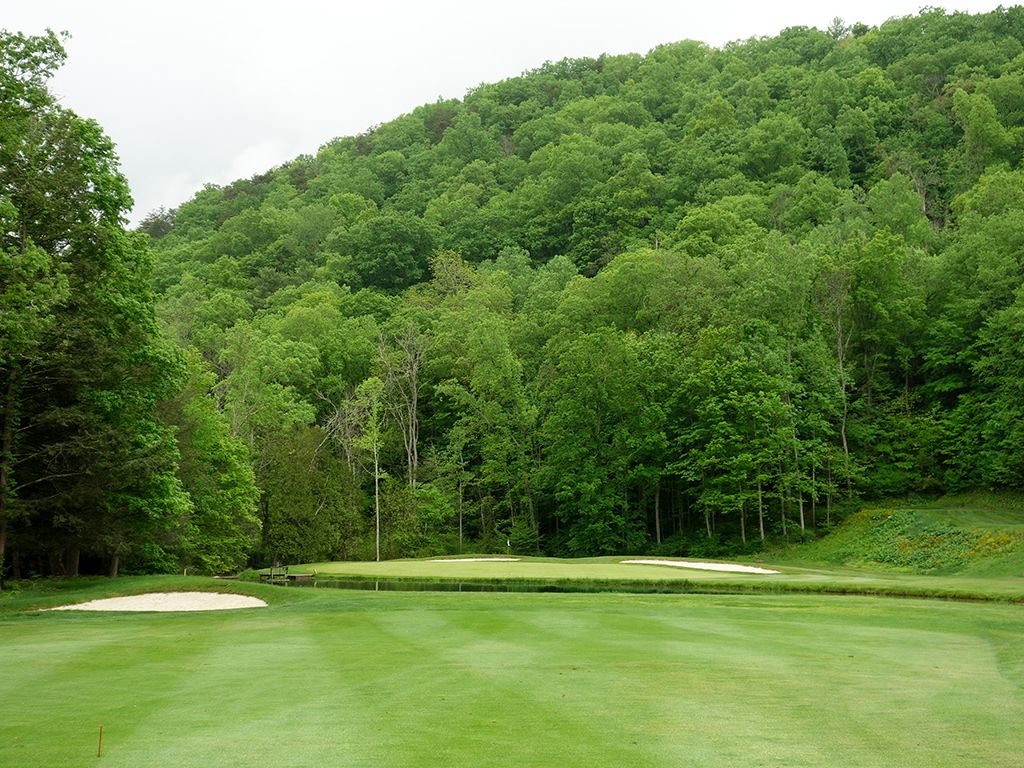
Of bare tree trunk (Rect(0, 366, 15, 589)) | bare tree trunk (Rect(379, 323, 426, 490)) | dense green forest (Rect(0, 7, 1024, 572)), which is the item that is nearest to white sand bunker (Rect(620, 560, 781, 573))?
dense green forest (Rect(0, 7, 1024, 572))

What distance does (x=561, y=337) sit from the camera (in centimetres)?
7006

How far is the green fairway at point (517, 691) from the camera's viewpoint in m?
8.45

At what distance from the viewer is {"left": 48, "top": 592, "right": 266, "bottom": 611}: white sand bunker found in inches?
996

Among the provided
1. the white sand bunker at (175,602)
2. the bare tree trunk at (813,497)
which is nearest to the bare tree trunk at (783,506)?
the bare tree trunk at (813,497)

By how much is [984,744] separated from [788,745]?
2.01 meters

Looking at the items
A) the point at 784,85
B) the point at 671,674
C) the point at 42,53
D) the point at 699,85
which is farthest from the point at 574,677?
the point at 699,85

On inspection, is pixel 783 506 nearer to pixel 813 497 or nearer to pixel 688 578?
pixel 813 497

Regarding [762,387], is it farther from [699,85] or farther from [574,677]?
[699,85]

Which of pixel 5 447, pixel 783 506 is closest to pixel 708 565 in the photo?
pixel 783 506

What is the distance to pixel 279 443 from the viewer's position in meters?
60.2

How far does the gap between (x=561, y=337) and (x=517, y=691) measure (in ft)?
195

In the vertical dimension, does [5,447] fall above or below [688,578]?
above

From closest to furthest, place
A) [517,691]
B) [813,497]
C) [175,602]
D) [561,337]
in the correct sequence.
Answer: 1. [517,691]
2. [175,602]
3. [813,497]
4. [561,337]

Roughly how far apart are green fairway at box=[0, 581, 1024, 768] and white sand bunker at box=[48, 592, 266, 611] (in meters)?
4.22
